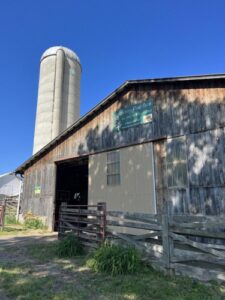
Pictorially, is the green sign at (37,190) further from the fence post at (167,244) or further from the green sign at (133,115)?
the fence post at (167,244)

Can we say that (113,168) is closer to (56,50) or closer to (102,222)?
(102,222)

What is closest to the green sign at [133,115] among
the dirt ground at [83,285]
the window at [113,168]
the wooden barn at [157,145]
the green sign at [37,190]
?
the wooden barn at [157,145]

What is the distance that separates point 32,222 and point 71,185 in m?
3.66

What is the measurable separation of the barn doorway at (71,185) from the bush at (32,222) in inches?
55.5

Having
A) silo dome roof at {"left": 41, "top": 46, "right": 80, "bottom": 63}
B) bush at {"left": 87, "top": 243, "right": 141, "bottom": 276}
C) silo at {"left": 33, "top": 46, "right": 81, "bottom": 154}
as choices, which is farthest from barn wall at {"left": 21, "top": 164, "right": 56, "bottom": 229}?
silo dome roof at {"left": 41, "top": 46, "right": 80, "bottom": 63}

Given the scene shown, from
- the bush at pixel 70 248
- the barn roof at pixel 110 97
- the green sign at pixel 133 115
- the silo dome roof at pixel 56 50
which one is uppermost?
the silo dome roof at pixel 56 50

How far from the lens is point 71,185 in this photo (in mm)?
18047

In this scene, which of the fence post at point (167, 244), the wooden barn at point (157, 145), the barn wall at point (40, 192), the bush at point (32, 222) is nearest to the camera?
the fence post at point (167, 244)

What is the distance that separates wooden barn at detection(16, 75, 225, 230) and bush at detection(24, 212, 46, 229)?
442 centimetres

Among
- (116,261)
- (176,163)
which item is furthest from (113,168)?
(116,261)

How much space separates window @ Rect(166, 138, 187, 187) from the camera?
8.57m

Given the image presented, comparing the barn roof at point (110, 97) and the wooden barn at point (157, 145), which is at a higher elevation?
the barn roof at point (110, 97)

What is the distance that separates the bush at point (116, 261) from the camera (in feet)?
18.6

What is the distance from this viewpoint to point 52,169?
49.0 feet
